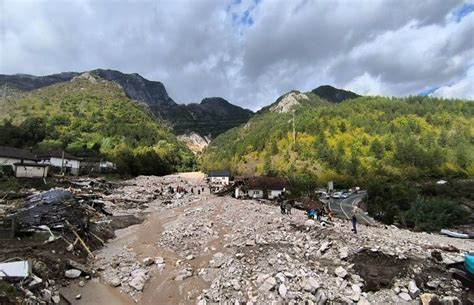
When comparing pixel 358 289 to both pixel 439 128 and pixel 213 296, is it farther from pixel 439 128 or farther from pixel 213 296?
pixel 439 128

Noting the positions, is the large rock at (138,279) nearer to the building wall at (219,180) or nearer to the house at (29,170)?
the house at (29,170)

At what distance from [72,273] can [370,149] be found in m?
102

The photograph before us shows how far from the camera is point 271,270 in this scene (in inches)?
631

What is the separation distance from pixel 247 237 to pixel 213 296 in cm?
879

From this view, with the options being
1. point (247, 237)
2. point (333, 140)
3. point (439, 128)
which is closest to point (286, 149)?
point (333, 140)

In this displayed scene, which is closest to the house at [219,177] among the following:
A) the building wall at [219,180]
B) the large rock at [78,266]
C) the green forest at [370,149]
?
the building wall at [219,180]

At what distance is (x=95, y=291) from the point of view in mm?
15555

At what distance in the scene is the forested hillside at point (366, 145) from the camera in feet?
312

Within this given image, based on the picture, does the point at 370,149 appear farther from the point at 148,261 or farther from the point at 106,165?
the point at 148,261

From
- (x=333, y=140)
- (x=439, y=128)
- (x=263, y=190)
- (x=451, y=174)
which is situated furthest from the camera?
(x=439, y=128)

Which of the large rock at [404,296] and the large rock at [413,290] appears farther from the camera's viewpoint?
the large rock at [413,290]

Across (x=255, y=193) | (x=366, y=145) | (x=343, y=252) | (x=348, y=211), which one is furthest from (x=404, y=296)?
(x=366, y=145)

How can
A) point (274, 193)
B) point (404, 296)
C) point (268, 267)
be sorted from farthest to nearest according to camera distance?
point (274, 193) → point (268, 267) → point (404, 296)

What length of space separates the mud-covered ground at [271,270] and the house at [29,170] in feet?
123
